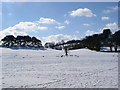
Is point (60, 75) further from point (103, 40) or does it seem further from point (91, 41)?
point (103, 40)

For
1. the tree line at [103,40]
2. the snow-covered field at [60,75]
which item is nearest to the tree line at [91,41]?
the tree line at [103,40]

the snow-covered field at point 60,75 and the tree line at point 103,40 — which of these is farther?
the tree line at point 103,40

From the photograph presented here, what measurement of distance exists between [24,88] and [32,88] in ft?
1.06

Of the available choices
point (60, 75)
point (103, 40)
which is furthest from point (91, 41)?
point (60, 75)

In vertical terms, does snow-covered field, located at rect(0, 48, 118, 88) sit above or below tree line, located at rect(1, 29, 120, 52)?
below

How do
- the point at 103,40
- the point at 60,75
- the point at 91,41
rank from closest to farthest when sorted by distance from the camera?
the point at 60,75 < the point at 91,41 < the point at 103,40

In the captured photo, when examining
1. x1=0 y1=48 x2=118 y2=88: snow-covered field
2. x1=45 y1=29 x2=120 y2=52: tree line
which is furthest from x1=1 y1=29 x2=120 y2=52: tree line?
x1=0 y1=48 x2=118 y2=88: snow-covered field

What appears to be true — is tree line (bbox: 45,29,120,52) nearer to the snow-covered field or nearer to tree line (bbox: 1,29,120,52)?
tree line (bbox: 1,29,120,52)

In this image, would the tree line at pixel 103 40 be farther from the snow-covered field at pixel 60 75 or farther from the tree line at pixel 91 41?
the snow-covered field at pixel 60 75

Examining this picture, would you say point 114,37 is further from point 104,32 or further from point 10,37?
point 10,37

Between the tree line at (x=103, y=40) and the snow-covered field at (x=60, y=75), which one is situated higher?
the tree line at (x=103, y=40)

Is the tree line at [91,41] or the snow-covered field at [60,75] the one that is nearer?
the snow-covered field at [60,75]

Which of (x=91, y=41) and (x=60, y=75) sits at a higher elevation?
(x=91, y=41)

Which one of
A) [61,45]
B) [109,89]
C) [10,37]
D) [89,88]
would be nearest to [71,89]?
[89,88]
